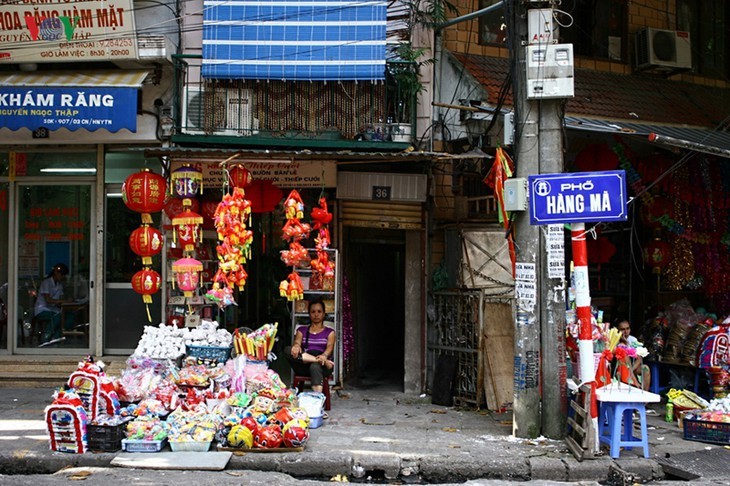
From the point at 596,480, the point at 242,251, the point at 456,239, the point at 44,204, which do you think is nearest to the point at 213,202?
the point at 242,251

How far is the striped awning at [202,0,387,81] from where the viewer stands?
10.8 m

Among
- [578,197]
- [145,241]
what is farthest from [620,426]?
[145,241]

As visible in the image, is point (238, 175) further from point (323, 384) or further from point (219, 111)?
point (323, 384)

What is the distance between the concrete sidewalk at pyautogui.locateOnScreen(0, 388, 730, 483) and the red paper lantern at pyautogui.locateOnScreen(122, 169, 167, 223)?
294 centimetres

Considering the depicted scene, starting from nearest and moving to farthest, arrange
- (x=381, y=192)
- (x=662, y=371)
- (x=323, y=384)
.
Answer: (x=323, y=384)
(x=381, y=192)
(x=662, y=371)

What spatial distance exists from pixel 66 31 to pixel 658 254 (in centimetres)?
966

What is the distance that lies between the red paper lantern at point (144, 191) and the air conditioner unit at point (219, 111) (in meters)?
1.42

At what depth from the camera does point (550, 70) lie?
8320mm

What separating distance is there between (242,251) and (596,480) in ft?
16.7

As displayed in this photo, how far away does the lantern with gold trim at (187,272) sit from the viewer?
9695 mm

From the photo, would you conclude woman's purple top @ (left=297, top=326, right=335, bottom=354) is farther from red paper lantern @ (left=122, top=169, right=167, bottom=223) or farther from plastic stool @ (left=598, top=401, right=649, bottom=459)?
plastic stool @ (left=598, top=401, right=649, bottom=459)

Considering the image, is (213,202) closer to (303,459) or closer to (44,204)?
(44,204)

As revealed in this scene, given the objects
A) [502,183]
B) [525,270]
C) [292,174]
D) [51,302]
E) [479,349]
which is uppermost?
[292,174]

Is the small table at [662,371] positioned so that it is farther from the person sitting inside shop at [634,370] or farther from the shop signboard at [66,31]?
the shop signboard at [66,31]
